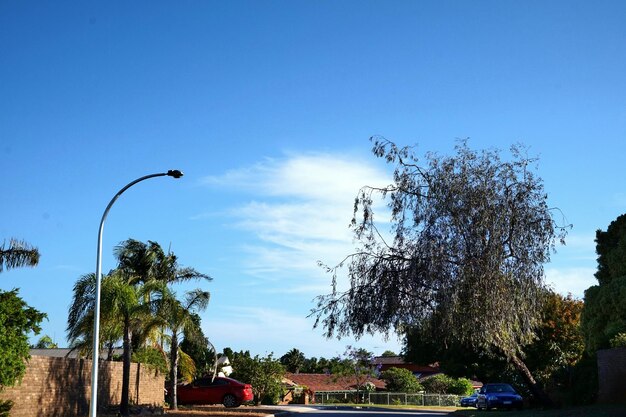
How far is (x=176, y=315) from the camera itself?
33438 millimetres

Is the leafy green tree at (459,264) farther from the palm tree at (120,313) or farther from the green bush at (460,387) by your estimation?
the green bush at (460,387)

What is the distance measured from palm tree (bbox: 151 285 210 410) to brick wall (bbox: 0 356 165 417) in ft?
9.37

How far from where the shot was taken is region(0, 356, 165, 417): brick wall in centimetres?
2256

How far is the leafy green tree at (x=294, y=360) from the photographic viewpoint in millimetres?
121312

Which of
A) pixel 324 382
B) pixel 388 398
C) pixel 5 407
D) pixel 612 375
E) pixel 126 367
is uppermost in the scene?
pixel 126 367

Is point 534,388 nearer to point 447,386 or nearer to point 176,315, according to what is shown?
point 176,315

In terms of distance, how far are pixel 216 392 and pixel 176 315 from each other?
820cm

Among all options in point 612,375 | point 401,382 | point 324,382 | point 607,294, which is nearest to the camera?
point 612,375

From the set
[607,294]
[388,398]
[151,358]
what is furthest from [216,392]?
[388,398]

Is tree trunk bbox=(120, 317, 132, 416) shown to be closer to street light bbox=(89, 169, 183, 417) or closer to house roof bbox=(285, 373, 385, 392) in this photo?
street light bbox=(89, 169, 183, 417)

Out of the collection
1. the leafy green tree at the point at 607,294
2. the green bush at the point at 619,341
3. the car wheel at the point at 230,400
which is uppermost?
the leafy green tree at the point at 607,294

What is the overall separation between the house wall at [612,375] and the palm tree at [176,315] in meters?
18.1

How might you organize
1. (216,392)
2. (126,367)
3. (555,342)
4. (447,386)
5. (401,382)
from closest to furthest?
(126,367), (216,392), (555,342), (401,382), (447,386)

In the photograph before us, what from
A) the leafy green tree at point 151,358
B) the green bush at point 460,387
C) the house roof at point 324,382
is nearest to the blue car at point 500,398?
the leafy green tree at point 151,358
